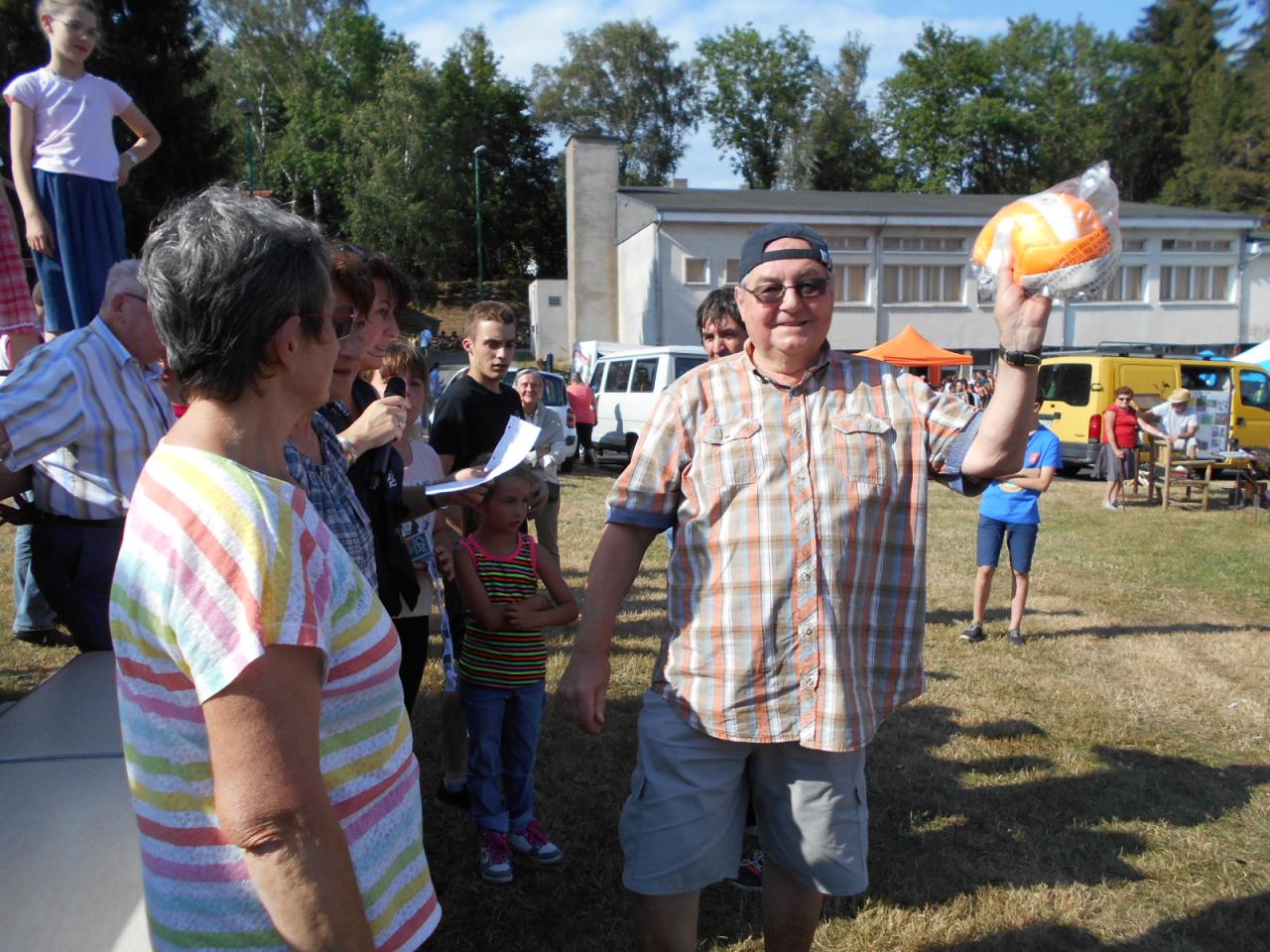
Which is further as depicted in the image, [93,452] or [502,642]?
[502,642]

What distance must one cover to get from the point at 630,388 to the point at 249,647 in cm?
1591

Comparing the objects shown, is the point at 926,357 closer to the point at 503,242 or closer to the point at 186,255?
the point at 186,255

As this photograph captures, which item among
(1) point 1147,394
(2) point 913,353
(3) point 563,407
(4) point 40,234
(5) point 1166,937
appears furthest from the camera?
(2) point 913,353

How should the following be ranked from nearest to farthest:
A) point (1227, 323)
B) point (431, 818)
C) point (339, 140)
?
point (431, 818), point (1227, 323), point (339, 140)

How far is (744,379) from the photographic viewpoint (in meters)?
2.33

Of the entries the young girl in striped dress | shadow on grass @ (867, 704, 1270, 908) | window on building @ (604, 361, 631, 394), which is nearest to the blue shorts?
shadow on grass @ (867, 704, 1270, 908)

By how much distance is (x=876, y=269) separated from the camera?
31.2m

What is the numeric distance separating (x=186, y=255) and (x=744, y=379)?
4.62ft

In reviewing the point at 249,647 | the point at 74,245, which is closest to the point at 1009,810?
the point at 249,647

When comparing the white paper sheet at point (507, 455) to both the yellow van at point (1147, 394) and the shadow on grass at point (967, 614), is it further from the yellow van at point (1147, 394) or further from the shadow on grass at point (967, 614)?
the yellow van at point (1147, 394)

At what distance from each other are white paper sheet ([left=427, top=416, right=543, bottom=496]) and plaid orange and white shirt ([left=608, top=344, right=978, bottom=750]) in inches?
24.8

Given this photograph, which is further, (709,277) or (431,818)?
(709,277)

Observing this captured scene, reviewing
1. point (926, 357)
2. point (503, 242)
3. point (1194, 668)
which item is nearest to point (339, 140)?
point (503, 242)

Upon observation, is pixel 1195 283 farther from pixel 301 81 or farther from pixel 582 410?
pixel 301 81
